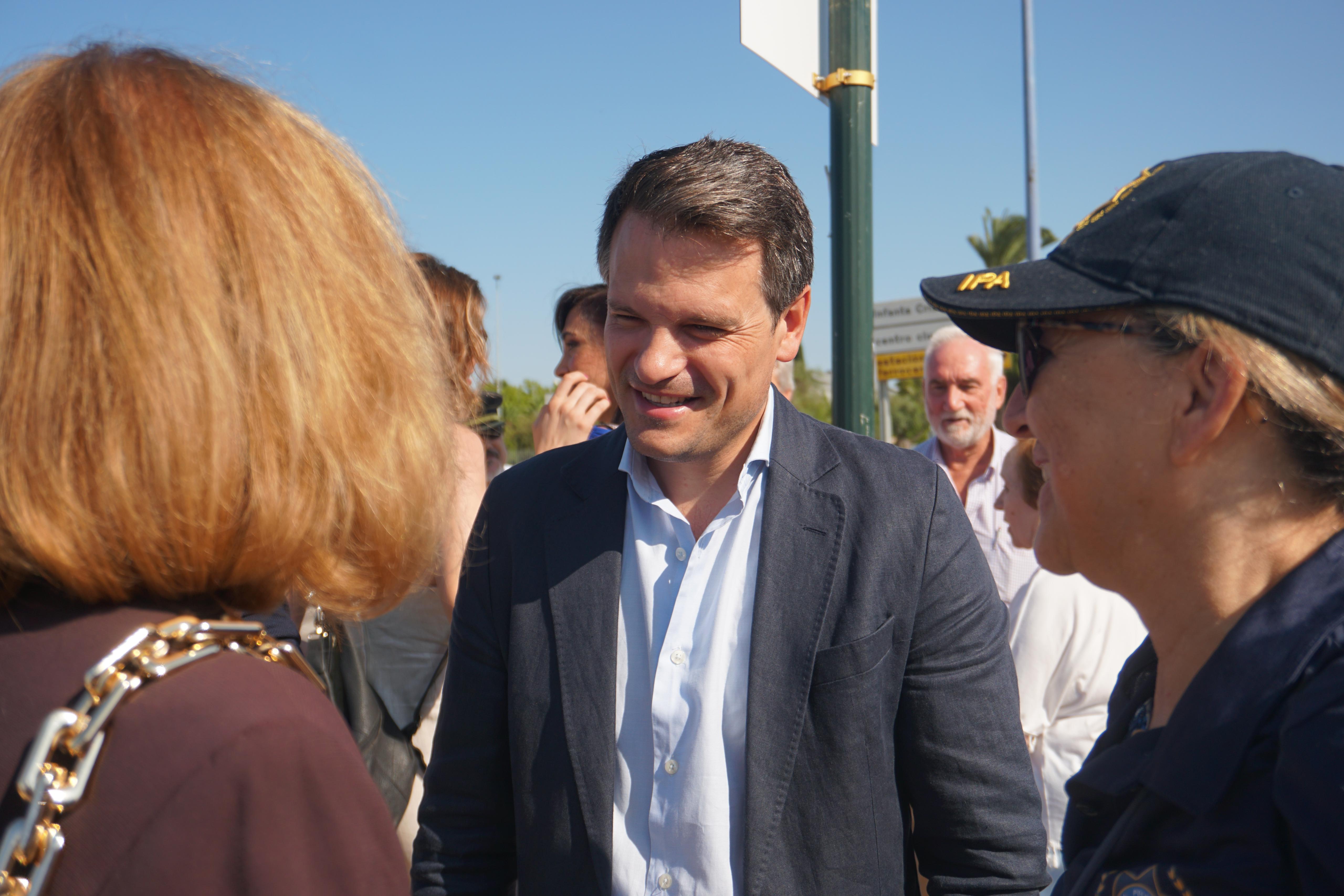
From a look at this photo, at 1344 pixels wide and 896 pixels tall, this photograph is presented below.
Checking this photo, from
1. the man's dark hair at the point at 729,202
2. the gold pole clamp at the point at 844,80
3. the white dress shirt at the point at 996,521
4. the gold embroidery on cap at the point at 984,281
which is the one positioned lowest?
the white dress shirt at the point at 996,521

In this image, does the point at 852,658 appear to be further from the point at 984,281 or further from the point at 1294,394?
the point at 1294,394

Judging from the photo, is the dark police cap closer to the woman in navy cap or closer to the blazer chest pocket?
the woman in navy cap

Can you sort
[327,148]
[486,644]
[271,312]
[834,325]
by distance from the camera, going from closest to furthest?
[271,312]
[327,148]
[486,644]
[834,325]

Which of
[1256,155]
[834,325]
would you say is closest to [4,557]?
[1256,155]

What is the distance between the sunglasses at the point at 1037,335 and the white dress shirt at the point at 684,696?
2.27ft

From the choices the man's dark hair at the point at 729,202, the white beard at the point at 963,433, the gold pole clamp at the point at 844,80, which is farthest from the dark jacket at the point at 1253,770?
the white beard at the point at 963,433

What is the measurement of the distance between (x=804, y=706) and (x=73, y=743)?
1.30m

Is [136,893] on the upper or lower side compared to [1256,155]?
lower

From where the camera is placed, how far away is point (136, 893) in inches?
29.9

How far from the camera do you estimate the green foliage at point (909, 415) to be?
29.7 meters

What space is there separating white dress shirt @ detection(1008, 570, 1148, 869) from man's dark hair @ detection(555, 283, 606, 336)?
6.49 ft

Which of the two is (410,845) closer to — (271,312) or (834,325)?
(834,325)

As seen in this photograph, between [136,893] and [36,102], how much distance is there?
0.78 m

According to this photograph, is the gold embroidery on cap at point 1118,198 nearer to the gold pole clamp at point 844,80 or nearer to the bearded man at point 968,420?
the gold pole clamp at point 844,80
